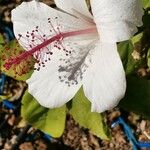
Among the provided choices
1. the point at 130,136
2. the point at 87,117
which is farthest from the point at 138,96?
the point at 130,136

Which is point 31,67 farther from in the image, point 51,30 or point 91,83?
point 91,83

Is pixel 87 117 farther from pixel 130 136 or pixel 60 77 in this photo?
pixel 130 136

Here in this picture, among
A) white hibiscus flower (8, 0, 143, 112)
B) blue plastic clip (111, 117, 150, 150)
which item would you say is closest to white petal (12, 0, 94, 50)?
white hibiscus flower (8, 0, 143, 112)

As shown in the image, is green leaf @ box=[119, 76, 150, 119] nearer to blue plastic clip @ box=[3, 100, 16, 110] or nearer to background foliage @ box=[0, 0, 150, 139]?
background foliage @ box=[0, 0, 150, 139]

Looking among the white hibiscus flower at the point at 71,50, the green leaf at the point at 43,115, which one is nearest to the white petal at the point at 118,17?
the white hibiscus flower at the point at 71,50

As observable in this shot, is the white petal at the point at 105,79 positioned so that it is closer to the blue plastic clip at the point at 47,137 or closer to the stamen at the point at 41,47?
the stamen at the point at 41,47
